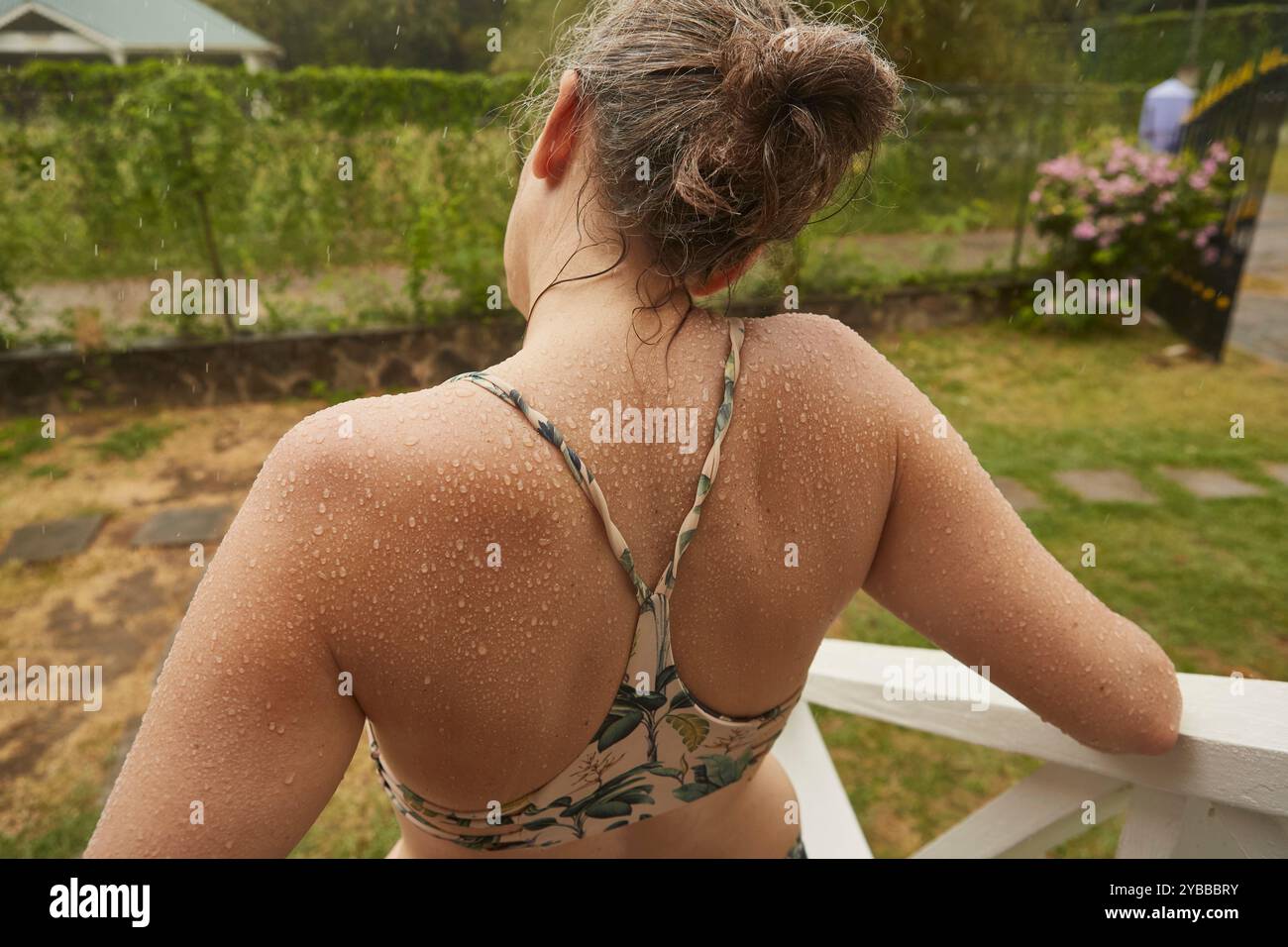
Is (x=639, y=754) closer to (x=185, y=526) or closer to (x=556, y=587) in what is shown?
(x=556, y=587)

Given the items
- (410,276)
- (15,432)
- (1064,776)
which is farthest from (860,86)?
(15,432)

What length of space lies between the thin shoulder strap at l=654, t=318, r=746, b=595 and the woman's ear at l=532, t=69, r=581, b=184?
0.26 meters

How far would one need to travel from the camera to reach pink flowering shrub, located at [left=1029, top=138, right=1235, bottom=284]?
5984 mm

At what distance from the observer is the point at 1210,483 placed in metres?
4.12

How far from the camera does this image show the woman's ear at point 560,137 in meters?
0.78

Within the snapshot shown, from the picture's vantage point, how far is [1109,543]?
3629 millimetres

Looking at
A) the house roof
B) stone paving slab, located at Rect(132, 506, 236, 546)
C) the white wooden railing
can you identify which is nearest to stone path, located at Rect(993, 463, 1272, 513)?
the white wooden railing

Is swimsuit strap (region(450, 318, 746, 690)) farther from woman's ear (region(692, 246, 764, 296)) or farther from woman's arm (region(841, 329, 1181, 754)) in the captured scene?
woman's arm (region(841, 329, 1181, 754))

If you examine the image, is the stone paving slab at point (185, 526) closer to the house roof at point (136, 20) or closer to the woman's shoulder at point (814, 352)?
the house roof at point (136, 20)

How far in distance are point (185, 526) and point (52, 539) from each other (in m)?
0.56

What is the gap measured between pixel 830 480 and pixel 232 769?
0.56 meters

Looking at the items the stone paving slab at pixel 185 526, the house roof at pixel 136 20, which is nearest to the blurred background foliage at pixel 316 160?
the house roof at pixel 136 20

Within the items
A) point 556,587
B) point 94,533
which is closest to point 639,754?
point 556,587
